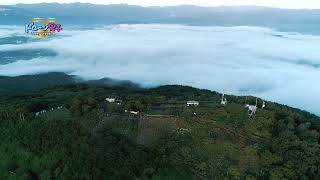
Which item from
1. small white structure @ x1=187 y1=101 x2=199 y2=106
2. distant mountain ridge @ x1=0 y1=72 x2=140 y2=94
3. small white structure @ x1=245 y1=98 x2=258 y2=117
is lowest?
distant mountain ridge @ x1=0 y1=72 x2=140 y2=94

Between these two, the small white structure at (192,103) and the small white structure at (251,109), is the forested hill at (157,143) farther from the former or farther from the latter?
the small white structure at (192,103)

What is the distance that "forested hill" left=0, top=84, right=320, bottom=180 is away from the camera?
4394cm

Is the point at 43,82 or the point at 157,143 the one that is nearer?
the point at 157,143

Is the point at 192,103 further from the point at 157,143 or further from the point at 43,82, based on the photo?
the point at 43,82

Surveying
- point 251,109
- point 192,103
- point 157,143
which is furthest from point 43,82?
point 157,143

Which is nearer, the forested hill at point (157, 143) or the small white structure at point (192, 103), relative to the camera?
the forested hill at point (157, 143)

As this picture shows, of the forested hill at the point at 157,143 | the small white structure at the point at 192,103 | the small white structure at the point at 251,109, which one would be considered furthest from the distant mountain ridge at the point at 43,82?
the small white structure at the point at 251,109

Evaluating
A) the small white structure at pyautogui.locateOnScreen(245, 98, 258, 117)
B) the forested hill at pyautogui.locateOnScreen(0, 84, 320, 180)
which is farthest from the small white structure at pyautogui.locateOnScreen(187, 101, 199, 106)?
the small white structure at pyautogui.locateOnScreen(245, 98, 258, 117)

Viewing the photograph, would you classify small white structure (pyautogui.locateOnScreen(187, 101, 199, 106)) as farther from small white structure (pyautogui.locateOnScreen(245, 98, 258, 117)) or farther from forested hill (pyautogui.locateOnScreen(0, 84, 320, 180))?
small white structure (pyautogui.locateOnScreen(245, 98, 258, 117))

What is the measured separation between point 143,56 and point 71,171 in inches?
5906

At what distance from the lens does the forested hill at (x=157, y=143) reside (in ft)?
144

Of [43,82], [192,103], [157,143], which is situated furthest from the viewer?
[43,82]

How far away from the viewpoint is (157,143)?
4759 cm

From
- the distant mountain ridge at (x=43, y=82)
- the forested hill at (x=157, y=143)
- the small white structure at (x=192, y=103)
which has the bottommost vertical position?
the distant mountain ridge at (x=43, y=82)
